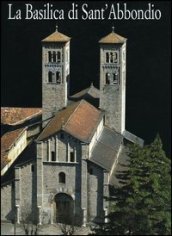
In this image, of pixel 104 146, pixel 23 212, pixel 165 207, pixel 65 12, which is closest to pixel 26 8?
pixel 65 12

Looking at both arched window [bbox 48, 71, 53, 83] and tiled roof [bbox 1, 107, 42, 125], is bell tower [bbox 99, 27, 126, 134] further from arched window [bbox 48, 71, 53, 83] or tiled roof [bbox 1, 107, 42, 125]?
tiled roof [bbox 1, 107, 42, 125]

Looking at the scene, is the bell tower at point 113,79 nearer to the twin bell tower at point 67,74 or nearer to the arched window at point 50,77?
the twin bell tower at point 67,74

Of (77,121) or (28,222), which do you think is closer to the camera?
(28,222)

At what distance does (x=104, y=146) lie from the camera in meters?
51.9

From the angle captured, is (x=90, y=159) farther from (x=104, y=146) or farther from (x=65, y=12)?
(x=65, y=12)

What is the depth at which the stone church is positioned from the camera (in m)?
47.8

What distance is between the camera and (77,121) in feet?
165

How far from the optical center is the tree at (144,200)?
128 ft

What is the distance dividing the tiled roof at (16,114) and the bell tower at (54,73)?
6600 mm

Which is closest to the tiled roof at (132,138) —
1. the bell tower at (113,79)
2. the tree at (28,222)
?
the bell tower at (113,79)

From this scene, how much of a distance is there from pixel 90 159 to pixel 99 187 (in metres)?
A: 1.66

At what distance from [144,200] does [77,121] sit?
11599mm

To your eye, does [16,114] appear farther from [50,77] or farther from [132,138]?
[132,138]

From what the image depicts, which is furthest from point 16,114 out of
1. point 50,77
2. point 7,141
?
point 50,77
